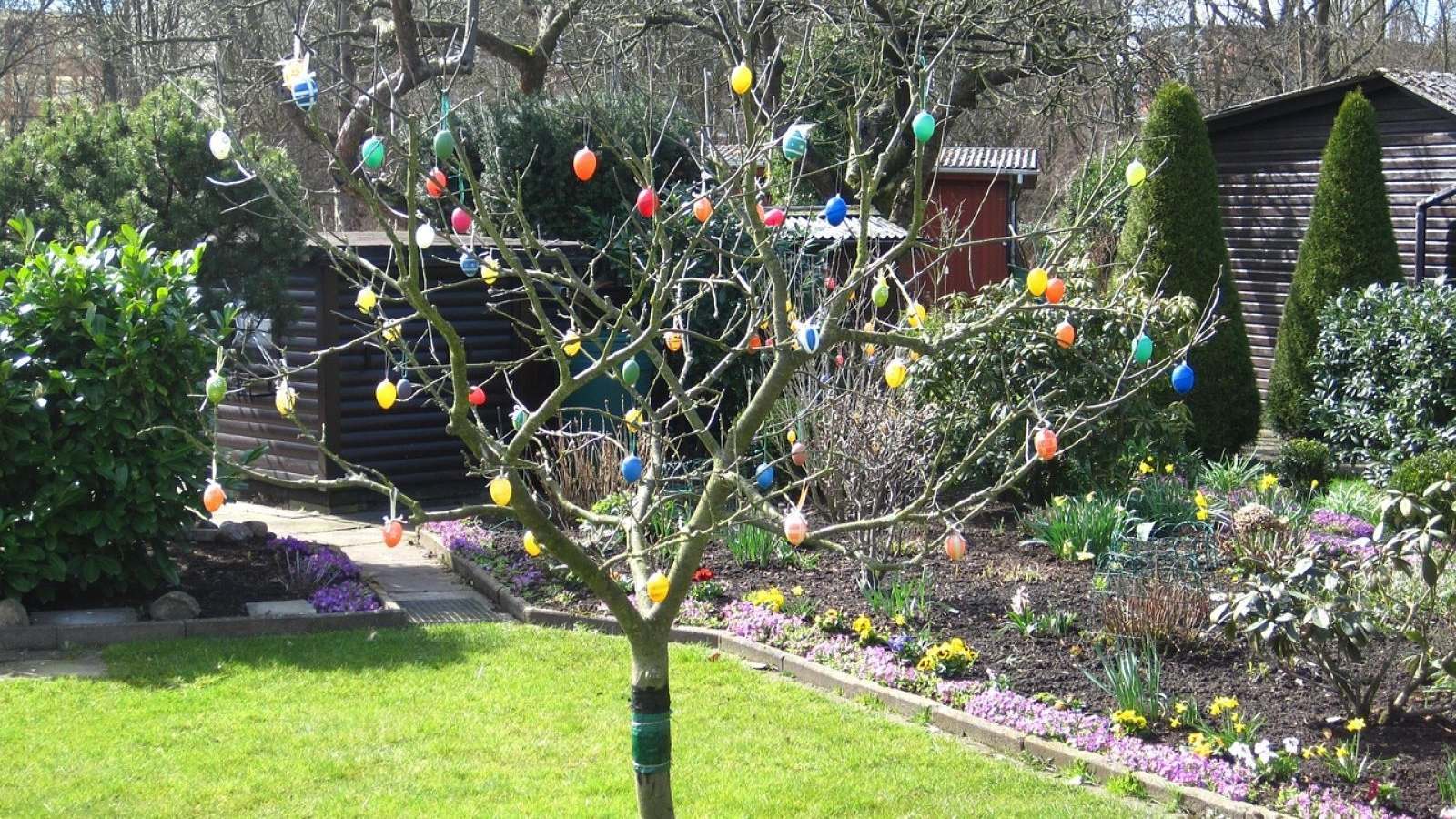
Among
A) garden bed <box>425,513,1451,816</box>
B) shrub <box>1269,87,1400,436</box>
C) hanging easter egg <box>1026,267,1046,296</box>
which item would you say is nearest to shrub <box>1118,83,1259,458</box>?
shrub <box>1269,87,1400,436</box>

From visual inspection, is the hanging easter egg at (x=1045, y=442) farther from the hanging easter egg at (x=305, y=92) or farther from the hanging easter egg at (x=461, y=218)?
the hanging easter egg at (x=305, y=92)

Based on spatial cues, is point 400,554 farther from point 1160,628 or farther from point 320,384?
point 1160,628

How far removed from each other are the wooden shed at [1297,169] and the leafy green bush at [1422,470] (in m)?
5.59

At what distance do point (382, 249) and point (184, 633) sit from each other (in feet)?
13.0

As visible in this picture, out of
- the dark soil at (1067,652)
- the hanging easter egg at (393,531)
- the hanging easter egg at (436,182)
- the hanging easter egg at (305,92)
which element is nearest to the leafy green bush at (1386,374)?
the dark soil at (1067,652)

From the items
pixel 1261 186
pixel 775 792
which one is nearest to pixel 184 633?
pixel 775 792

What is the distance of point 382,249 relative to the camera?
9789mm

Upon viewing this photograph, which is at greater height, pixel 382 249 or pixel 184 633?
pixel 382 249

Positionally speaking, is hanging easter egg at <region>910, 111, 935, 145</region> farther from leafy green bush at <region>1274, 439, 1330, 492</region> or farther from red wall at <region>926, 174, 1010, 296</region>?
red wall at <region>926, 174, 1010, 296</region>

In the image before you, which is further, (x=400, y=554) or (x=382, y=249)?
(x=382, y=249)

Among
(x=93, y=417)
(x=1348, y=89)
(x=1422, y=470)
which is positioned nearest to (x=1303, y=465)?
(x=1422, y=470)

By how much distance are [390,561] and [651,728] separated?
5.32 metres

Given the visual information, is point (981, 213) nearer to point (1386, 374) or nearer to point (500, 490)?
point (1386, 374)

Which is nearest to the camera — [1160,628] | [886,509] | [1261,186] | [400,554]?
[1160,628]
